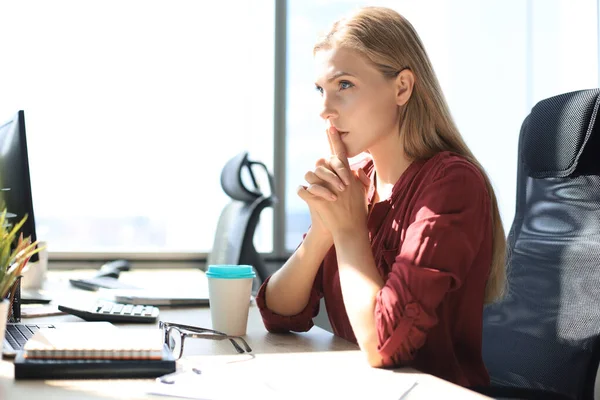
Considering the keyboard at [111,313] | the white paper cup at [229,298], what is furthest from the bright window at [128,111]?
the white paper cup at [229,298]

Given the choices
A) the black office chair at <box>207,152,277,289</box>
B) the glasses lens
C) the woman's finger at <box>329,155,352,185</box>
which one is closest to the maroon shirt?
the woman's finger at <box>329,155,352,185</box>

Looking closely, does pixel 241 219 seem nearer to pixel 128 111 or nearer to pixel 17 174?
pixel 128 111

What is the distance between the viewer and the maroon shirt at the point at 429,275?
1098 millimetres

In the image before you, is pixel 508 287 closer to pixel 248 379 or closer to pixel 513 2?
pixel 248 379

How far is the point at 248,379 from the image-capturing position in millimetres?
961

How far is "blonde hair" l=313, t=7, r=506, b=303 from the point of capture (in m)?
1.34

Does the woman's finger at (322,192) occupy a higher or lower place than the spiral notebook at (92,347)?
higher

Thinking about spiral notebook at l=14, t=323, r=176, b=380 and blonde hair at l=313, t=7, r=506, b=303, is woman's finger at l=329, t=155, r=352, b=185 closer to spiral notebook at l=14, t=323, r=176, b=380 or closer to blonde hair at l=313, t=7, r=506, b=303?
blonde hair at l=313, t=7, r=506, b=303

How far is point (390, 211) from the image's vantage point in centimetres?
139

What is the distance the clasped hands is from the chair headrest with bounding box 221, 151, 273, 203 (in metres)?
1.28

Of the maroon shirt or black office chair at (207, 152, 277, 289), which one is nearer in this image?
the maroon shirt

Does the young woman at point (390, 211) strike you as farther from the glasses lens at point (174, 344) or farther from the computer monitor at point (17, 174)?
the computer monitor at point (17, 174)

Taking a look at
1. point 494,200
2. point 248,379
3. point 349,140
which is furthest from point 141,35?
point 248,379

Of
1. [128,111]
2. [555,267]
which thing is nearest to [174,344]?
[555,267]
